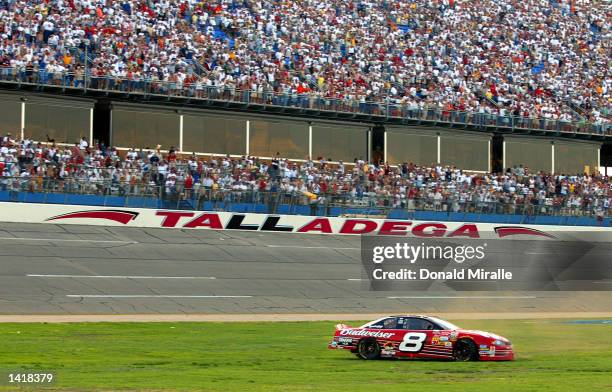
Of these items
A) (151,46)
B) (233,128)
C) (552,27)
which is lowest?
(233,128)

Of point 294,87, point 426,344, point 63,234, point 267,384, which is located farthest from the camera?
point 294,87

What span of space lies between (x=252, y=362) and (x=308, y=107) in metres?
35.6

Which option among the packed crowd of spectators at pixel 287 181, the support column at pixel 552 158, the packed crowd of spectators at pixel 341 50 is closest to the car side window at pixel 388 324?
the packed crowd of spectators at pixel 287 181

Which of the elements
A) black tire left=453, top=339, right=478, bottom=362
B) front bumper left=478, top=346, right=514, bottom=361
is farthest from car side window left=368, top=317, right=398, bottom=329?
front bumper left=478, top=346, right=514, bottom=361

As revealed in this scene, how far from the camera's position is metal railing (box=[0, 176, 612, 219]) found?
137ft

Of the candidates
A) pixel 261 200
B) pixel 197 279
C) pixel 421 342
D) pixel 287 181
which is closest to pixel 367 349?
pixel 421 342

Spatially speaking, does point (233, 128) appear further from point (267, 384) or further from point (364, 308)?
point (267, 384)

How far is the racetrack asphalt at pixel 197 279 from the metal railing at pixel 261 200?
1163 mm

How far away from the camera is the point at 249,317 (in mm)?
32625

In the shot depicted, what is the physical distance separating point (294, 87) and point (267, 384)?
39036mm

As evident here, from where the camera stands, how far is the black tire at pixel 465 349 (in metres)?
20.9

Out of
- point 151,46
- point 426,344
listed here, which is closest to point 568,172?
point 151,46

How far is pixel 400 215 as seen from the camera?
49.1 meters

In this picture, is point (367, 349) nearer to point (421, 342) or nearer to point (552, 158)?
point (421, 342)
